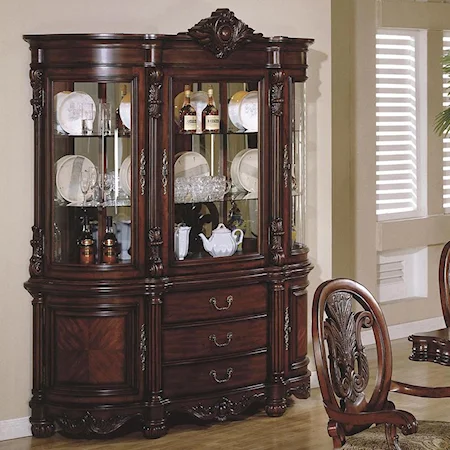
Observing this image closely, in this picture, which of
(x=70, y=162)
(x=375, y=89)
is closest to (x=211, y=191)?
(x=70, y=162)

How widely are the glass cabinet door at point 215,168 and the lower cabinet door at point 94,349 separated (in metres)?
0.41

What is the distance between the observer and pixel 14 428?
468 cm

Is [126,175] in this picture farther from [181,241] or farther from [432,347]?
[432,347]

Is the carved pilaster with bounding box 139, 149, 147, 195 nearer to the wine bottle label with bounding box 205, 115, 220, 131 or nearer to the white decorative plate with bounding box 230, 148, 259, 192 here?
the wine bottle label with bounding box 205, 115, 220, 131

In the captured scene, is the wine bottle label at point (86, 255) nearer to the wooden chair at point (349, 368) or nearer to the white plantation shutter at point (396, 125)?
the wooden chair at point (349, 368)

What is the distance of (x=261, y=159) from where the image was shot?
4934 millimetres

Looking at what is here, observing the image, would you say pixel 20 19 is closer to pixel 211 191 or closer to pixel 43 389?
pixel 211 191

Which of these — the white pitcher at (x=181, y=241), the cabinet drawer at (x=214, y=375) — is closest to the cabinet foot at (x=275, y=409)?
the cabinet drawer at (x=214, y=375)

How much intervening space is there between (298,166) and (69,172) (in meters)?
1.24

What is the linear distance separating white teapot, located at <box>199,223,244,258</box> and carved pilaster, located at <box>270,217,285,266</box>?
0.66 feet

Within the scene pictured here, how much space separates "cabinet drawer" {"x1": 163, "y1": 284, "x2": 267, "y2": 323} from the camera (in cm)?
472

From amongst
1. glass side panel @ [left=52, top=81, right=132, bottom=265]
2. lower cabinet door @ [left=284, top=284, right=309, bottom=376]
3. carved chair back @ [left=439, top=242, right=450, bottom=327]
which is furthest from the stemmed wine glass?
carved chair back @ [left=439, top=242, right=450, bottom=327]

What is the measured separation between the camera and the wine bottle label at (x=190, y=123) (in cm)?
476

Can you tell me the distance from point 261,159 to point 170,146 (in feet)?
1.67
